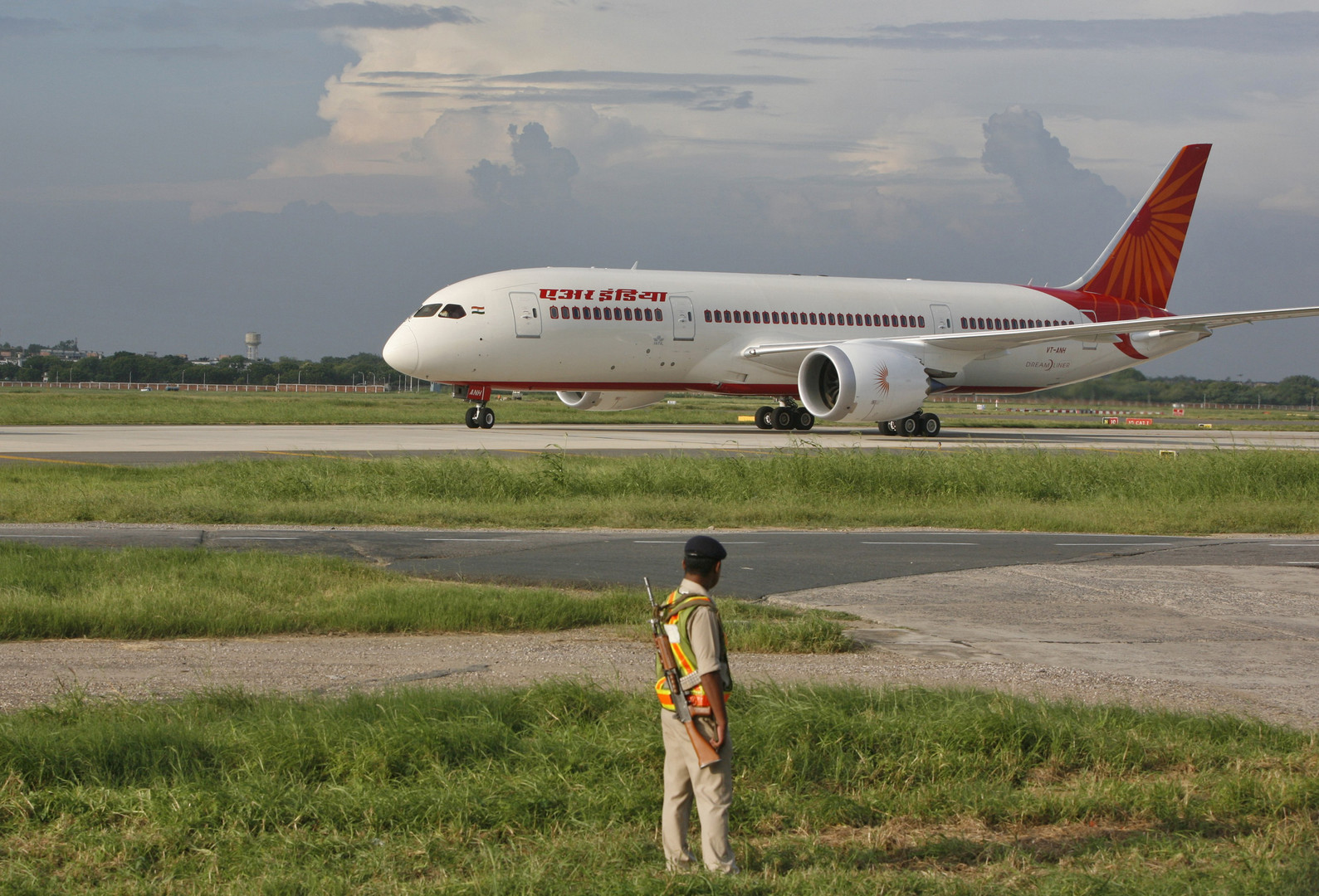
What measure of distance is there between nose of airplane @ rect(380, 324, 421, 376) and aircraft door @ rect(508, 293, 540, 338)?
241 centimetres

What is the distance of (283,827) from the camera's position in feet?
16.8

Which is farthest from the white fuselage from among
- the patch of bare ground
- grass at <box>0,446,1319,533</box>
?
the patch of bare ground

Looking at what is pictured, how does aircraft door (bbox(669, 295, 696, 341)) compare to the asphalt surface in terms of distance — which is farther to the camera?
aircraft door (bbox(669, 295, 696, 341))

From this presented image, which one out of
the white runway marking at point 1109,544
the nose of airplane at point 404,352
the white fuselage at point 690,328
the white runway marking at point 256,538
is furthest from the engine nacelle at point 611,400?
the white runway marking at point 256,538

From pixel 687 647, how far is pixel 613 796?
1209 mm

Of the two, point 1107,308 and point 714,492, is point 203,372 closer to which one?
point 1107,308

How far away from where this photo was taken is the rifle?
461 cm

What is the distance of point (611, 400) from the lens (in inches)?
1411

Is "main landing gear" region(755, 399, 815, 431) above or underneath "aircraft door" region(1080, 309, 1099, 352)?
underneath

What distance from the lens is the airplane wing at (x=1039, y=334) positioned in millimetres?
32969

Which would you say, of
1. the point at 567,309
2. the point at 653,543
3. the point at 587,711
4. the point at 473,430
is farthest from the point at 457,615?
the point at 473,430

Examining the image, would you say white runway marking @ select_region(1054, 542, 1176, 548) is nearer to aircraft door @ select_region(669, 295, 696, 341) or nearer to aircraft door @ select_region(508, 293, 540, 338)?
aircraft door @ select_region(508, 293, 540, 338)

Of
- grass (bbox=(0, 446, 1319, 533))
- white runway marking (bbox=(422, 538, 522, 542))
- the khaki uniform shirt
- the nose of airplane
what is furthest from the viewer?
the nose of airplane

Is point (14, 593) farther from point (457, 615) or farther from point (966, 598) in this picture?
point (966, 598)
